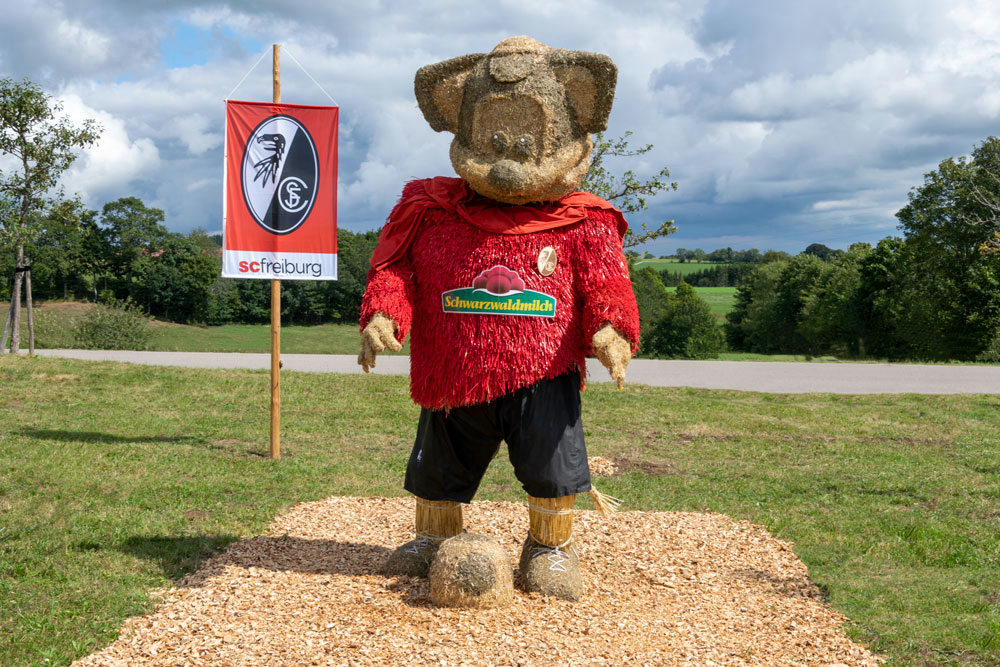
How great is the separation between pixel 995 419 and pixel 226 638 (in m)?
9.20

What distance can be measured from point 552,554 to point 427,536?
61cm

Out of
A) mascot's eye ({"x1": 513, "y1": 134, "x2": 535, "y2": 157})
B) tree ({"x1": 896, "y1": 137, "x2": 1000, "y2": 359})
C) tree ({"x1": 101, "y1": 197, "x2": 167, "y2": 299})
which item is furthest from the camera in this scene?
tree ({"x1": 101, "y1": 197, "x2": 167, "y2": 299})

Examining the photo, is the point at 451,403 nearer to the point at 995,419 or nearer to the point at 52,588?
the point at 52,588

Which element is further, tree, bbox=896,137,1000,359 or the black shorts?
tree, bbox=896,137,1000,359

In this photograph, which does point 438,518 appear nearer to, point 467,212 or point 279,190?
point 467,212

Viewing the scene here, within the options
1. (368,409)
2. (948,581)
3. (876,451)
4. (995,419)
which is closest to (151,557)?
(948,581)

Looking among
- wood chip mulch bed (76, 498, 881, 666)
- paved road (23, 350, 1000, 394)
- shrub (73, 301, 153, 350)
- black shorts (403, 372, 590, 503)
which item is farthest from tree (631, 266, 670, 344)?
black shorts (403, 372, 590, 503)

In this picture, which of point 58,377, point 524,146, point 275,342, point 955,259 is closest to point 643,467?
point 275,342

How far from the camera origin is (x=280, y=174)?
639 centimetres

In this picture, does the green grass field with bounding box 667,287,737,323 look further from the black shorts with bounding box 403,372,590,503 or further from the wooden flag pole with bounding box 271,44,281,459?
the black shorts with bounding box 403,372,590,503

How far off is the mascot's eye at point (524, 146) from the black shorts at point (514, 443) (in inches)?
37.5

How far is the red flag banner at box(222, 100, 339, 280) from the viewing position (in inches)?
249

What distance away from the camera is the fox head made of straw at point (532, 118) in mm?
3311

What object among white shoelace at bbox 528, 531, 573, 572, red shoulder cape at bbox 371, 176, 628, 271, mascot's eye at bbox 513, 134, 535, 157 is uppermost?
mascot's eye at bbox 513, 134, 535, 157
